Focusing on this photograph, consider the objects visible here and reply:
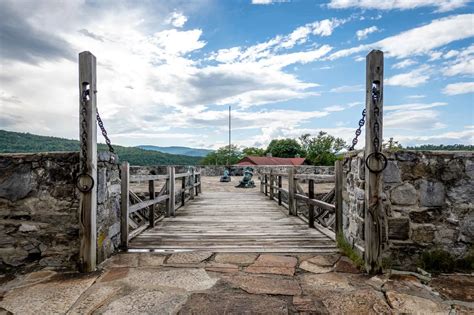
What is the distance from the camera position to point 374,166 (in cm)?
279

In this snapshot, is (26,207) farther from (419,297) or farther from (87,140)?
(419,297)

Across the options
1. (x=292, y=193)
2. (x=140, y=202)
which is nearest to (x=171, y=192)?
(x=140, y=202)

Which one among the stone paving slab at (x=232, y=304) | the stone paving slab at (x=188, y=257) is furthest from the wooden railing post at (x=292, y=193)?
the stone paving slab at (x=232, y=304)

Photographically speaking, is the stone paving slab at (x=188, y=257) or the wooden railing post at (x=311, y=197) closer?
the stone paving slab at (x=188, y=257)

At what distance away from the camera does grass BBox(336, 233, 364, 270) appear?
2.92 meters

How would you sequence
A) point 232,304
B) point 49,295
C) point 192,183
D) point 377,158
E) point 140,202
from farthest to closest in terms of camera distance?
point 192,183, point 140,202, point 377,158, point 49,295, point 232,304

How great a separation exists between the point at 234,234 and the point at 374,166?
2.24m

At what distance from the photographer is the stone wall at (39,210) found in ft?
9.40

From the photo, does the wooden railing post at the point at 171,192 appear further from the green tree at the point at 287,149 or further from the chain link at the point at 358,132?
the green tree at the point at 287,149

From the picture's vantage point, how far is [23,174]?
114 inches

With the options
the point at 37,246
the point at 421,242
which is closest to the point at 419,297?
the point at 421,242

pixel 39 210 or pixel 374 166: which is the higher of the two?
pixel 374 166

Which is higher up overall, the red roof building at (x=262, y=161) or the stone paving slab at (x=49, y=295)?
the red roof building at (x=262, y=161)

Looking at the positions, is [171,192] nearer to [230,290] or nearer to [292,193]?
[292,193]
